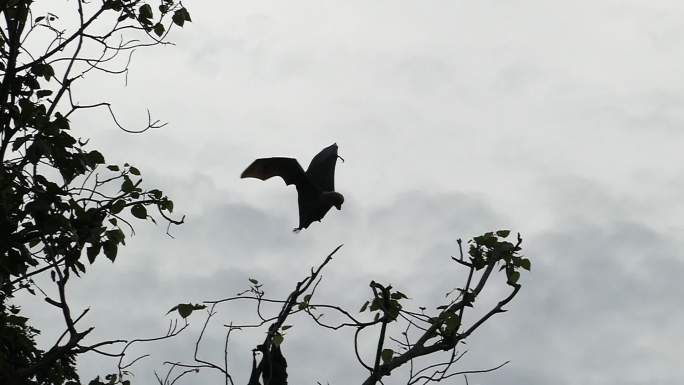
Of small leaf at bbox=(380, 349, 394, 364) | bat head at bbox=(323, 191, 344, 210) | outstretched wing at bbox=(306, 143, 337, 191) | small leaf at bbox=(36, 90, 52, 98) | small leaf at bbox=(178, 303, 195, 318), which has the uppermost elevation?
small leaf at bbox=(36, 90, 52, 98)

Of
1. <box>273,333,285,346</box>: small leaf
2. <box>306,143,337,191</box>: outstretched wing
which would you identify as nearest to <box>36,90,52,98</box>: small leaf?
<box>306,143,337,191</box>: outstretched wing

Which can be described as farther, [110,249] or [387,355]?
[110,249]

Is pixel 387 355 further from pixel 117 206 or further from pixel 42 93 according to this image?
pixel 42 93

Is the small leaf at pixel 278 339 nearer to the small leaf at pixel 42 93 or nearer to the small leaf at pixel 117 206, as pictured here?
the small leaf at pixel 117 206

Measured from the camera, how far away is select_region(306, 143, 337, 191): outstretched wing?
792cm

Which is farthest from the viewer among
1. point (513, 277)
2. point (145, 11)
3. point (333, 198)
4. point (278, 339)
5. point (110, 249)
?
point (145, 11)

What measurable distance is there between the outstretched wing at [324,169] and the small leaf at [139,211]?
138 centimetres

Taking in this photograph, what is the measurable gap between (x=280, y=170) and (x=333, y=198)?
61cm

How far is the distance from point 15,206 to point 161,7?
270 centimetres

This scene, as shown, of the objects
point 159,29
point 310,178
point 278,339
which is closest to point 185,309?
point 278,339

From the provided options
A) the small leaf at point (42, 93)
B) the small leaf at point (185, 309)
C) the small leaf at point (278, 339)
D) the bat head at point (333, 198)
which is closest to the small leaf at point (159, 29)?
the small leaf at point (42, 93)

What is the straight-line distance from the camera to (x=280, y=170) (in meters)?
7.81

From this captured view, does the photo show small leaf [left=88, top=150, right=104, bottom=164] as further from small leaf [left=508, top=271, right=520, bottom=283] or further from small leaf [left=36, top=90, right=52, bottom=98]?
small leaf [left=508, top=271, right=520, bottom=283]

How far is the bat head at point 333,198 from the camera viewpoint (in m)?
7.46
